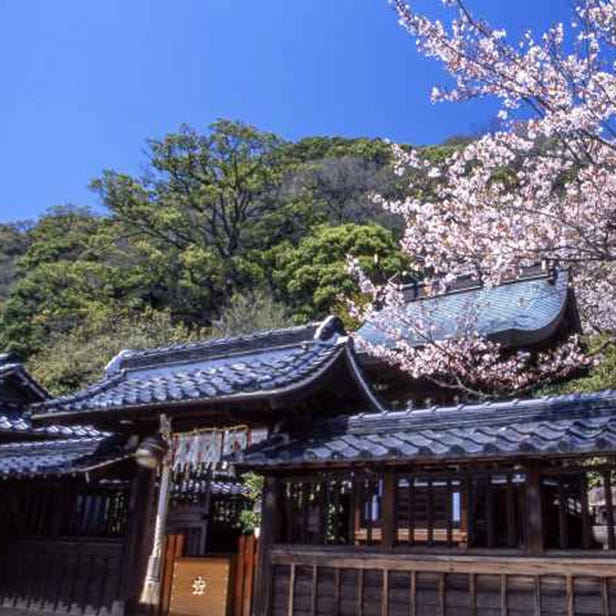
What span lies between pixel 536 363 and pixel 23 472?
1190 cm

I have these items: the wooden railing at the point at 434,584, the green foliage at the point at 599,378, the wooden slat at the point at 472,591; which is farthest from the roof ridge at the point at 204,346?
the green foliage at the point at 599,378

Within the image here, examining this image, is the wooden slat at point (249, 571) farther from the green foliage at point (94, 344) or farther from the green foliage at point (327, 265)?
the green foliage at point (327, 265)

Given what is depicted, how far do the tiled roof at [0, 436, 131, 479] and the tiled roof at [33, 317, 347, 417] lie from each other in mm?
795

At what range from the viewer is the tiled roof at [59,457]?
31.5 feet

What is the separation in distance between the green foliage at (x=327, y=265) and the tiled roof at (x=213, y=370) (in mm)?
17349

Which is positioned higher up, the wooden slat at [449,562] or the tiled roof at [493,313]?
the tiled roof at [493,313]

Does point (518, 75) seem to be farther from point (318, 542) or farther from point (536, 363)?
point (536, 363)

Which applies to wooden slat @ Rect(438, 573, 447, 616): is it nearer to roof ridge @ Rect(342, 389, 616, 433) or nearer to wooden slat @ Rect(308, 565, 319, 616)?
wooden slat @ Rect(308, 565, 319, 616)

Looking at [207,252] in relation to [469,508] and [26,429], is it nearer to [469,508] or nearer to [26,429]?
[26,429]

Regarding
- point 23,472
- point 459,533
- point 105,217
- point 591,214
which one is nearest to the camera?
point 459,533

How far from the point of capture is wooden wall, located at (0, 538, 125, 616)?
9.52 m

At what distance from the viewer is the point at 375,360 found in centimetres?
1666

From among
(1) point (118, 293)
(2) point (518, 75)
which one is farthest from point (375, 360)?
(1) point (118, 293)

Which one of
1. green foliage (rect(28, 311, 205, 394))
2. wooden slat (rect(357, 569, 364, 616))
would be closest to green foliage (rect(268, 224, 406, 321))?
green foliage (rect(28, 311, 205, 394))
